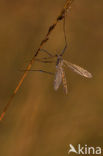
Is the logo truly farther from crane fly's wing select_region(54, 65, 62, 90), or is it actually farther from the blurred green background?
crane fly's wing select_region(54, 65, 62, 90)

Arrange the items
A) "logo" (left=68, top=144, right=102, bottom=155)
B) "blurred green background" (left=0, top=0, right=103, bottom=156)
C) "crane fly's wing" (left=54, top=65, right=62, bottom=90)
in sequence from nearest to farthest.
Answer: "crane fly's wing" (left=54, top=65, right=62, bottom=90) < "logo" (left=68, top=144, right=102, bottom=155) < "blurred green background" (left=0, top=0, right=103, bottom=156)

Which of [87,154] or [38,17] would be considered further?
[38,17]

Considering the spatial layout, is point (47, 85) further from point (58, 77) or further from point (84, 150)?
point (58, 77)

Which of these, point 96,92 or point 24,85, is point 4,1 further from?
point 96,92

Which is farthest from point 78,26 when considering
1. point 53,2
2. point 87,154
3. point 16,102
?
point 87,154

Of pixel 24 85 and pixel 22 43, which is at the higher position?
pixel 22 43

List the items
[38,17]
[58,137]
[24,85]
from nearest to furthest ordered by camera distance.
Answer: [58,137] → [24,85] → [38,17]

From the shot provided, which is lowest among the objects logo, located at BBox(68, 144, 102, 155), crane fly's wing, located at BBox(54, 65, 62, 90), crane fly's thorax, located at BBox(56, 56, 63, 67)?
logo, located at BBox(68, 144, 102, 155)

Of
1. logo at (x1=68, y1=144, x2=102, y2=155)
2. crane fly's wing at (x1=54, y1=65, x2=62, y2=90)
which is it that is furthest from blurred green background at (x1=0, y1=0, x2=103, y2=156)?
crane fly's wing at (x1=54, y1=65, x2=62, y2=90)

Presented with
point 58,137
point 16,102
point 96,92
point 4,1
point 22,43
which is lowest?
point 58,137
